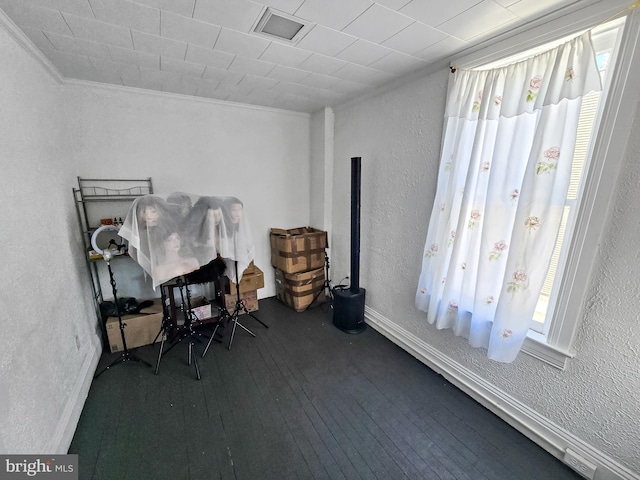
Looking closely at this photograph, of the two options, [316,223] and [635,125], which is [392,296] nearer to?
[316,223]

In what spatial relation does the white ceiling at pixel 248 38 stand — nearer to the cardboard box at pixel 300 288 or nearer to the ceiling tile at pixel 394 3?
the ceiling tile at pixel 394 3

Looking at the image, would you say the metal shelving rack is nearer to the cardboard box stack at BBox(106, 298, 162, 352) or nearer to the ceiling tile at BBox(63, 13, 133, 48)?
the cardboard box stack at BBox(106, 298, 162, 352)

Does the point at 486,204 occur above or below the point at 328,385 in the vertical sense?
above

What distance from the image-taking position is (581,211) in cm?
131

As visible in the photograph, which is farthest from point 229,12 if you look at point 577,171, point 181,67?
point 577,171

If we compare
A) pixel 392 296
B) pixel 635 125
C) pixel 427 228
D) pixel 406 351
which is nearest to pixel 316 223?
pixel 392 296

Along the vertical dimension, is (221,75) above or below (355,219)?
above

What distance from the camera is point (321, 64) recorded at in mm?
1960

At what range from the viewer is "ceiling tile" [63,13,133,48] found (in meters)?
1.41

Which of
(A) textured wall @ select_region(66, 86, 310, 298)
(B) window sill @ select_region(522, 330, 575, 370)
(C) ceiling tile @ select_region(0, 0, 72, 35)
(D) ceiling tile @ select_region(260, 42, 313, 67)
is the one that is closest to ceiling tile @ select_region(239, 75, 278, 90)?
(D) ceiling tile @ select_region(260, 42, 313, 67)

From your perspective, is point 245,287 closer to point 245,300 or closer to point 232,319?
point 245,300

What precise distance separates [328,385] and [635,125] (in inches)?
88.7

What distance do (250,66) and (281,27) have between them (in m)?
0.58

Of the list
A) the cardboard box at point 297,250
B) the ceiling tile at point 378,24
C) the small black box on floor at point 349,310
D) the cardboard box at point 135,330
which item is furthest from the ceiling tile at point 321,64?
the cardboard box at point 135,330
